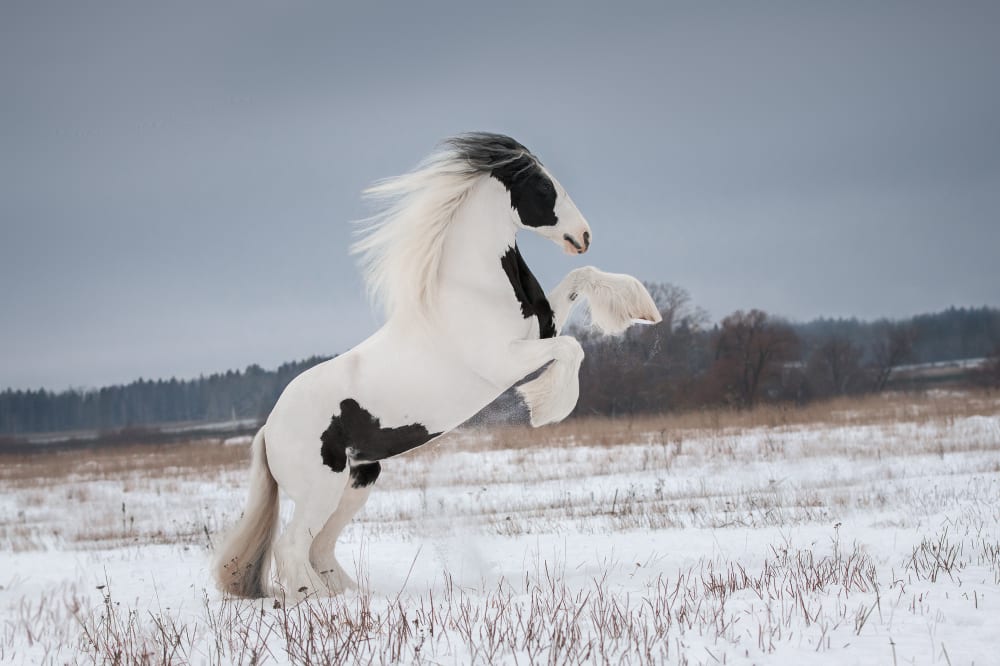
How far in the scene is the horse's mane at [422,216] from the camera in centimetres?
513

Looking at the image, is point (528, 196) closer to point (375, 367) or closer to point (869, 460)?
point (375, 367)

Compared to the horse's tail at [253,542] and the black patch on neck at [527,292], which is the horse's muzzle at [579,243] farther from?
the horse's tail at [253,542]

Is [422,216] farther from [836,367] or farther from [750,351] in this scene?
[836,367]

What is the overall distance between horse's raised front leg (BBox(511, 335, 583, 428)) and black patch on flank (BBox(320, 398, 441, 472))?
66 centimetres

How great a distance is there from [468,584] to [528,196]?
2722 millimetres

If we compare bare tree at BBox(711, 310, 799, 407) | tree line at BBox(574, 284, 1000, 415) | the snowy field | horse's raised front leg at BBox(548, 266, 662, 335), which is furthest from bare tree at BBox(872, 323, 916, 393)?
horse's raised front leg at BBox(548, 266, 662, 335)

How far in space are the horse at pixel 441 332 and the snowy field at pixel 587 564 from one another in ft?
2.52

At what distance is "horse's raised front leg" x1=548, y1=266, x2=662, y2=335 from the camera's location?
534 centimetres

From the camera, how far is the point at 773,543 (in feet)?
21.1

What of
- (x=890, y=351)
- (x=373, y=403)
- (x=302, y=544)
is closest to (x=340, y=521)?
(x=302, y=544)

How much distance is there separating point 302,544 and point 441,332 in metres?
1.68

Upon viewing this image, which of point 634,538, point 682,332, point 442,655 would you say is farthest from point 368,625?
point 682,332

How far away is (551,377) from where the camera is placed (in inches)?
199

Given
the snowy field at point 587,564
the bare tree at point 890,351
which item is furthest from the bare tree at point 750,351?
the snowy field at point 587,564
